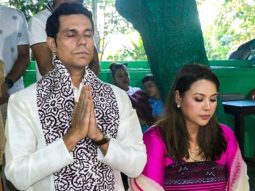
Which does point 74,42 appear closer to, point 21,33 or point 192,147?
point 192,147

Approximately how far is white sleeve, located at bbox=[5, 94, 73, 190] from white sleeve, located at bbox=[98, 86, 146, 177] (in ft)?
0.60

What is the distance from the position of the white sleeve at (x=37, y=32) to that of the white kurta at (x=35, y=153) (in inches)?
36.7

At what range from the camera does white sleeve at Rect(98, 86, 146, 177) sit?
1.91m

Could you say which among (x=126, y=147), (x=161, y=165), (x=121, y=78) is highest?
(x=126, y=147)

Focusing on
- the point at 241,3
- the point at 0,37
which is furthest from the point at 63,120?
the point at 241,3

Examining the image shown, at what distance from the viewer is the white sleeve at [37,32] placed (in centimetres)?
283

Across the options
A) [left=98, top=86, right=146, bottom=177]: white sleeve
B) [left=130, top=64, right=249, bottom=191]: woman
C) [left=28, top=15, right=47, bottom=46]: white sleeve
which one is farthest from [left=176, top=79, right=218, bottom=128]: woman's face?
[left=28, top=15, right=47, bottom=46]: white sleeve

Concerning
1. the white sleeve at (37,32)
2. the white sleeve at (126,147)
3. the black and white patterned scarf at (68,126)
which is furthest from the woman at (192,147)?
the white sleeve at (37,32)

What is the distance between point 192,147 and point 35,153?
942mm

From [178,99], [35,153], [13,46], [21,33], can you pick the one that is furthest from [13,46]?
[35,153]

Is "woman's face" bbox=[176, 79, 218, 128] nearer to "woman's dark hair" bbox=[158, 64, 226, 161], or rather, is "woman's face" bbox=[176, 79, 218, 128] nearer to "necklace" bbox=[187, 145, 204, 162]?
"woman's dark hair" bbox=[158, 64, 226, 161]

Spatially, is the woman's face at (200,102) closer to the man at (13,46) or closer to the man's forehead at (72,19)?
the man's forehead at (72,19)

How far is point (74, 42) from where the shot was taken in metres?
1.94

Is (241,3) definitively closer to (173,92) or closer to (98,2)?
(98,2)
